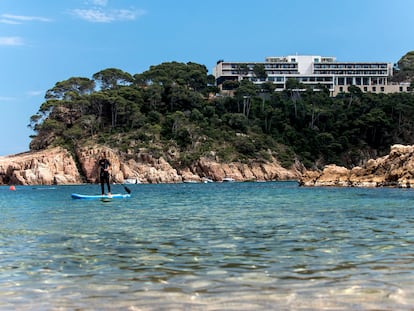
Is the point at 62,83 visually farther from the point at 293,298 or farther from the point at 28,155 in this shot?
the point at 293,298

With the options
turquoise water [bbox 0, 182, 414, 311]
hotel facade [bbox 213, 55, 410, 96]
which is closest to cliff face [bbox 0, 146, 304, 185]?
hotel facade [bbox 213, 55, 410, 96]

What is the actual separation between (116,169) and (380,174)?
58453mm

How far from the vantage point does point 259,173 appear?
114m

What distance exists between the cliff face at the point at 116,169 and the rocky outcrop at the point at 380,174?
141 feet

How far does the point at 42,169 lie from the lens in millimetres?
99375

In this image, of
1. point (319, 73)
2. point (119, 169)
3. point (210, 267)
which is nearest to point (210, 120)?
point (119, 169)

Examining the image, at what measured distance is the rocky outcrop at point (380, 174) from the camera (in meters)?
52.0

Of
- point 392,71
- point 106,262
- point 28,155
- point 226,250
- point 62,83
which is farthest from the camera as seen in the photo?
point 392,71

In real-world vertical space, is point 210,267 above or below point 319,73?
below

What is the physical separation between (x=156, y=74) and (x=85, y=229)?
122 meters

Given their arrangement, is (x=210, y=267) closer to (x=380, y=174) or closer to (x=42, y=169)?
(x=380, y=174)

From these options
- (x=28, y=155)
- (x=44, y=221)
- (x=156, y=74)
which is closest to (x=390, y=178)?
(x=44, y=221)

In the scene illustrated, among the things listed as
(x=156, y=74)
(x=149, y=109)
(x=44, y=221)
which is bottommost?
(x=44, y=221)

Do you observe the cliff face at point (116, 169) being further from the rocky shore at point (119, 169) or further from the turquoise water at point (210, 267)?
the turquoise water at point (210, 267)
